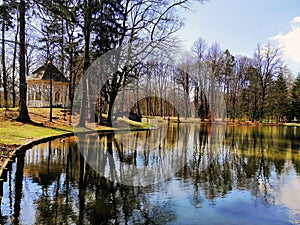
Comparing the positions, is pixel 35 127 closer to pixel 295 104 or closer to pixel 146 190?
pixel 146 190

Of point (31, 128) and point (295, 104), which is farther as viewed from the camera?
point (295, 104)

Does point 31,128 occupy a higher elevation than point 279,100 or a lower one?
lower

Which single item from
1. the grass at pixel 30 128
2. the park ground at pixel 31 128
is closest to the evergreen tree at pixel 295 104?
the park ground at pixel 31 128

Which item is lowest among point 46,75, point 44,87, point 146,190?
point 146,190

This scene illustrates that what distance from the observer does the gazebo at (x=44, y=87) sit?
2384 centimetres

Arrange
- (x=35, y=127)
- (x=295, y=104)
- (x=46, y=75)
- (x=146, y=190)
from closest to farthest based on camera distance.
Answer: (x=146, y=190) < (x=35, y=127) < (x=46, y=75) < (x=295, y=104)

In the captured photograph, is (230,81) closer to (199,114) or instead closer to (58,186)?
(199,114)

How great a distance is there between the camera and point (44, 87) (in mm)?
24141

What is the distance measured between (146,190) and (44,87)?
66.3ft

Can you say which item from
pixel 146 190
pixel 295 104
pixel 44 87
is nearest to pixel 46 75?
pixel 44 87

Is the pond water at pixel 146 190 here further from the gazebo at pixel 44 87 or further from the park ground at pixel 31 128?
the gazebo at pixel 44 87

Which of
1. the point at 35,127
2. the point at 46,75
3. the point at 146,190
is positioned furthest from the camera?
the point at 46,75

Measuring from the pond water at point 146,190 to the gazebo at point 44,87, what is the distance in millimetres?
15157

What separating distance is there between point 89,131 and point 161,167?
31.2 feet
